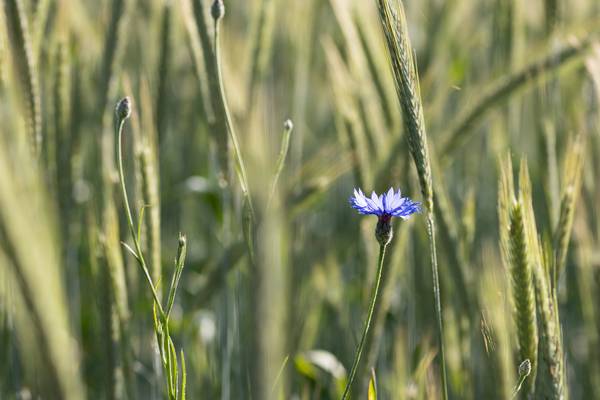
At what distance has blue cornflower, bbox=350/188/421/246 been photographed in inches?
32.8

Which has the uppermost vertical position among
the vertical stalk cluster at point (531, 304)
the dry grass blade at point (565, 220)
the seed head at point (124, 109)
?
the dry grass blade at point (565, 220)

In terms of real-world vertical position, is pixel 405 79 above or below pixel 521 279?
above

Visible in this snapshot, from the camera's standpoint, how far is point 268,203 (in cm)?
59

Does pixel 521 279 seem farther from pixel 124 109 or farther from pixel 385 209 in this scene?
pixel 124 109

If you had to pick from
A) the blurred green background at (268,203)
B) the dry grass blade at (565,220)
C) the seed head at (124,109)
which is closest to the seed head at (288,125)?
the blurred green background at (268,203)

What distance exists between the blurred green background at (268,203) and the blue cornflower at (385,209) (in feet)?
0.38

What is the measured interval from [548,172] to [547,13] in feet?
1.15

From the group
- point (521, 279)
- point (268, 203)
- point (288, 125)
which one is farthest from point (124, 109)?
point (521, 279)

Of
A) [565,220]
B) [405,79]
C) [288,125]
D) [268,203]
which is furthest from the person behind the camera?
[565,220]

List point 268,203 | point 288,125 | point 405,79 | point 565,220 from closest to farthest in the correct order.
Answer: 1. point 268,203
2. point 405,79
3. point 288,125
4. point 565,220

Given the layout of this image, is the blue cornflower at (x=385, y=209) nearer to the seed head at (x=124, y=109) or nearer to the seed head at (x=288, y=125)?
the seed head at (x=288, y=125)

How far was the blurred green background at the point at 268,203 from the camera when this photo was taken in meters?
0.59

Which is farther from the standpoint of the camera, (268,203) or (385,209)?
(385,209)

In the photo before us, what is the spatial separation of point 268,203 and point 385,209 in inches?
11.2
